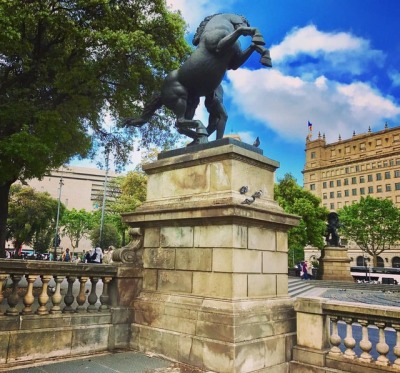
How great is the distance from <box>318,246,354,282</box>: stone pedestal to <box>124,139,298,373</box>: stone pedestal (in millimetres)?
25296

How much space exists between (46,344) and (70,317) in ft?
1.67

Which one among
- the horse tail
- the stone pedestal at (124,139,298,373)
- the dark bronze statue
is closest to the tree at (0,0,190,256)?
the horse tail

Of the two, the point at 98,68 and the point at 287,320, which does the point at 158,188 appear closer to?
the point at 287,320

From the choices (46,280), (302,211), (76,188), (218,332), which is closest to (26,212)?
(302,211)

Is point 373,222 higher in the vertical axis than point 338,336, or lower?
higher

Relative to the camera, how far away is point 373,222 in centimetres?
5581

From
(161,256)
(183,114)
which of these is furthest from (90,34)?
(161,256)

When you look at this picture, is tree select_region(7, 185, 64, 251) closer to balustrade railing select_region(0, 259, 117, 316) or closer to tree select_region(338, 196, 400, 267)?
balustrade railing select_region(0, 259, 117, 316)

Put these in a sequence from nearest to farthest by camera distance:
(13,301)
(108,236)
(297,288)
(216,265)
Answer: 1. (13,301)
2. (216,265)
3. (297,288)
4. (108,236)

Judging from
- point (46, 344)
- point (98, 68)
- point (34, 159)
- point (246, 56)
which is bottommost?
point (46, 344)

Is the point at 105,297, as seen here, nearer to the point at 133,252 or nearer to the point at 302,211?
the point at 133,252

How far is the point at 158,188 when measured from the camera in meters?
7.01

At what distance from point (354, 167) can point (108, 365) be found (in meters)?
97.4

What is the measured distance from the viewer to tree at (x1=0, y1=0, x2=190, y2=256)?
11109 mm
